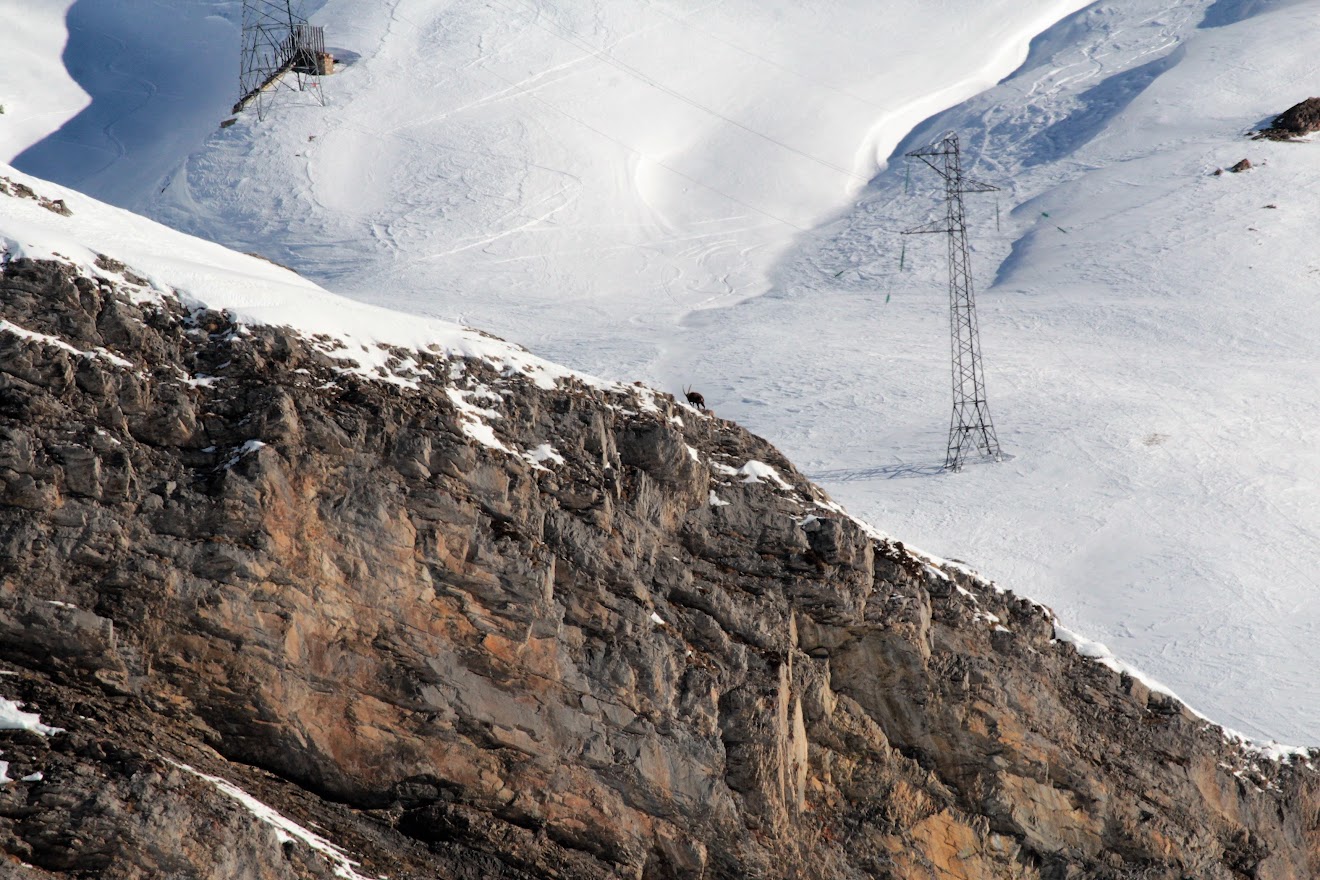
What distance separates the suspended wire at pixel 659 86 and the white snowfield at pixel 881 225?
0.15 metres

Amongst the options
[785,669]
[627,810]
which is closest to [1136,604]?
[785,669]

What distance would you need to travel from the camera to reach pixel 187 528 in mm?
11688

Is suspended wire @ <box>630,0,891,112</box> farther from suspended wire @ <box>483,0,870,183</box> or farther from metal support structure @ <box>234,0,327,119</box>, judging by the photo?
metal support structure @ <box>234,0,327,119</box>

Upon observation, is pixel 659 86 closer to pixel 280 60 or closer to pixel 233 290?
pixel 280 60

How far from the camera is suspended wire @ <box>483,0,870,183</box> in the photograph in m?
62.0

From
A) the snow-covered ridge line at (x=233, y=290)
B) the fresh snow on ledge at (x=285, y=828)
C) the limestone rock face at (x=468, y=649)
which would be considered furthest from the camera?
the snow-covered ridge line at (x=233, y=290)

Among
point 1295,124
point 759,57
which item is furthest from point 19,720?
point 759,57

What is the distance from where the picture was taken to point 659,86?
64.9m

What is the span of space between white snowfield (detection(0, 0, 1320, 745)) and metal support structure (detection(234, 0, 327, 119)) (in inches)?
61.1

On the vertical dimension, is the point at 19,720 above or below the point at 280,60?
below

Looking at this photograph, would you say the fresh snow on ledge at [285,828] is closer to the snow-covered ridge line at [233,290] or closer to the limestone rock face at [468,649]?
the limestone rock face at [468,649]

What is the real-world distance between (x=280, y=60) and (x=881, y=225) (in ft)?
88.2

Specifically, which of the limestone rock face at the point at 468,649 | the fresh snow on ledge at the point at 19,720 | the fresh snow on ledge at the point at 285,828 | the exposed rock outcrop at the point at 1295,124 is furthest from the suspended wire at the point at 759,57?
the fresh snow on ledge at the point at 19,720

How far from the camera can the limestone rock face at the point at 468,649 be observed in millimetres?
11055
